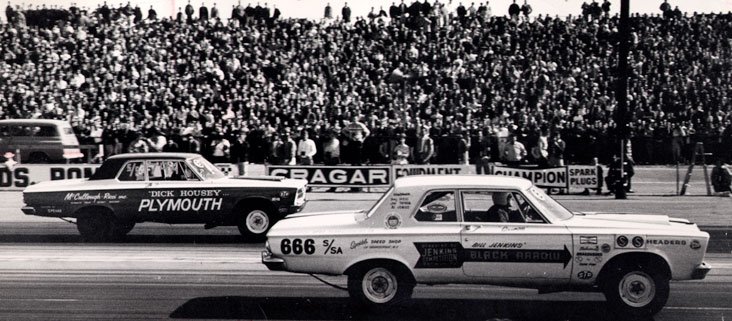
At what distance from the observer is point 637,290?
8.44m

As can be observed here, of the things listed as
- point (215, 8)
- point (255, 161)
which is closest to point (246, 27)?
point (215, 8)

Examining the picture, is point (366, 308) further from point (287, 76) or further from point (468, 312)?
point (287, 76)

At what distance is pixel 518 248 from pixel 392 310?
136 centimetres

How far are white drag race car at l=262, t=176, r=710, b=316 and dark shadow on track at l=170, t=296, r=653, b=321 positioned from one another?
216 millimetres

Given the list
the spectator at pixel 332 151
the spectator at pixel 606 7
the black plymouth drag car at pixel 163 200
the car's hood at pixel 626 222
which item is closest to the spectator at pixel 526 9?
the spectator at pixel 606 7

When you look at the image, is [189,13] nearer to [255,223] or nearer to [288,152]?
[288,152]

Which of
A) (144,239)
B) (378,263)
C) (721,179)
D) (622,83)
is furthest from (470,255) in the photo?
(721,179)

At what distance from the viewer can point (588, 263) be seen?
27.6 feet

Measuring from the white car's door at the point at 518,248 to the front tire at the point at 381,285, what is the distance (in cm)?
62

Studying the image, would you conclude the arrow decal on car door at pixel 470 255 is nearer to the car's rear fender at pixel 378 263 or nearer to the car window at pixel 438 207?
the car's rear fender at pixel 378 263

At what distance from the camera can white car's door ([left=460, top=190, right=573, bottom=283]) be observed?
842 centimetres

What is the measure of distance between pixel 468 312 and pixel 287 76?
819 inches

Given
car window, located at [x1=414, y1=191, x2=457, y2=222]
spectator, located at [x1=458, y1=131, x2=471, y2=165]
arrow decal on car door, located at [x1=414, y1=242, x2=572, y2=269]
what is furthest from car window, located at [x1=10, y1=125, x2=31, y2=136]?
arrow decal on car door, located at [x1=414, y1=242, x2=572, y2=269]

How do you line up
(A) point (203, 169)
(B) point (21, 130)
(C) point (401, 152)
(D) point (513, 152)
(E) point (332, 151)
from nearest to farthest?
(A) point (203, 169) < (D) point (513, 152) < (C) point (401, 152) < (E) point (332, 151) < (B) point (21, 130)
